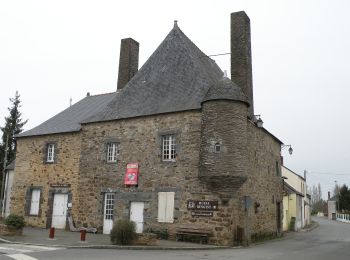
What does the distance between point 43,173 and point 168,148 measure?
8.29m

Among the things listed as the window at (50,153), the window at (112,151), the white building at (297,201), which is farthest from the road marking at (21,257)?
the white building at (297,201)

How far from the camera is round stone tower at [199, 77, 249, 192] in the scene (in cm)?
1667

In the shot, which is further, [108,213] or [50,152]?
[50,152]

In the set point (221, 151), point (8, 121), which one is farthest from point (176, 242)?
point (8, 121)

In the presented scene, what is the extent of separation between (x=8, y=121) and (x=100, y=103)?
20.1 m

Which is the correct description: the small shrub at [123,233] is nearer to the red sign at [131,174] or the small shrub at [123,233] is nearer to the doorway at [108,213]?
the red sign at [131,174]

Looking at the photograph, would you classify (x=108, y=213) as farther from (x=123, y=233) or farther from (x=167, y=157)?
(x=123, y=233)

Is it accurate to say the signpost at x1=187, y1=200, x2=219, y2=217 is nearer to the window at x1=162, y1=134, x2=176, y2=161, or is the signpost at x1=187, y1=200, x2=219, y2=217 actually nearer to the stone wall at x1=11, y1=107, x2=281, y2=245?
the stone wall at x1=11, y1=107, x2=281, y2=245

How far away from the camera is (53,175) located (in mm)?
22484

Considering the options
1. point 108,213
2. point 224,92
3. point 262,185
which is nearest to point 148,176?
point 108,213

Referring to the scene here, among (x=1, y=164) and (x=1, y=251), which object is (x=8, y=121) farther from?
(x=1, y=251)

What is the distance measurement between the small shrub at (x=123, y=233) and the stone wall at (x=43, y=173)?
6.98 meters

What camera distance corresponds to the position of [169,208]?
17828mm

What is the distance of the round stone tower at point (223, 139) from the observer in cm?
1667
